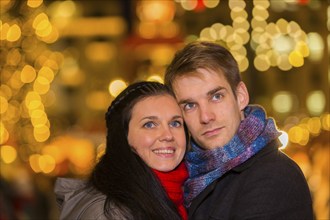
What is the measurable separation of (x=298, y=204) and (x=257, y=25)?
826 centimetres

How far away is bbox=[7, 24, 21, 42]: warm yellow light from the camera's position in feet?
54.0

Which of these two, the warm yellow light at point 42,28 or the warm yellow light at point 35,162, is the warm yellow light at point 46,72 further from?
the warm yellow light at point 35,162

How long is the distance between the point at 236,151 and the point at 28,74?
1273 centimetres

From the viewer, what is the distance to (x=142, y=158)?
5.39 m

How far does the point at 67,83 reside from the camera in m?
73.1

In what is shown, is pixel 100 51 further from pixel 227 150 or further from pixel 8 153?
pixel 227 150

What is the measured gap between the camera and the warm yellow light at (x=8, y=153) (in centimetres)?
1915

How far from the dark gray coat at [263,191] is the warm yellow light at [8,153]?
14.2m

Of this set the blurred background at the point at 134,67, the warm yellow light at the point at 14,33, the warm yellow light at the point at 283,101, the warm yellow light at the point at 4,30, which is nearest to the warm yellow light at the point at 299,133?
the blurred background at the point at 134,67

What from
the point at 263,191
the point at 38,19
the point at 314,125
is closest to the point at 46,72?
the point at 38,19

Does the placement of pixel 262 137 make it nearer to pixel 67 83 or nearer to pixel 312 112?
pixel 312 112

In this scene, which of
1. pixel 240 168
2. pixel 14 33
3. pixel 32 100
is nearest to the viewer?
pixel 240 168

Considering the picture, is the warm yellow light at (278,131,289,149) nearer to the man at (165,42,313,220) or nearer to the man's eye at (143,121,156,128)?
the man at (165,42,313,220)

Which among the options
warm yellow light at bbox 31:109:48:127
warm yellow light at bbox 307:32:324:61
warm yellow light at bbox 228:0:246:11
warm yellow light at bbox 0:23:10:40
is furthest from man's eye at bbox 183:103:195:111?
warm yellow light at bbox 31:109:48:127
